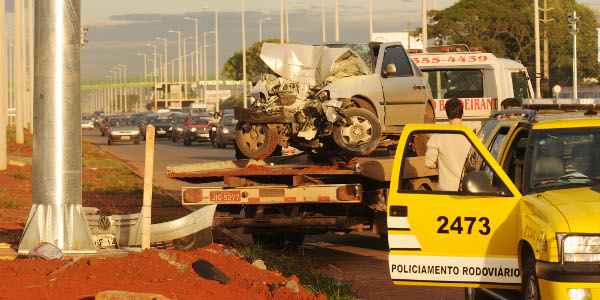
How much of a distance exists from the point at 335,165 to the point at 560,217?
7.90m

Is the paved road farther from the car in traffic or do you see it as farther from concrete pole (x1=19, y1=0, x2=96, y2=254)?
the car in traffic

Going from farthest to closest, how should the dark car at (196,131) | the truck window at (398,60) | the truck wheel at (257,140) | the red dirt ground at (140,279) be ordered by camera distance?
the dark car at (196,131), the truck window at (398,60), the truck wheel at (257,140), the red dirt ground at (140,279)

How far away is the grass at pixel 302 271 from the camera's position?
40.6ft

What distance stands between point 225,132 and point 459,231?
50.3m

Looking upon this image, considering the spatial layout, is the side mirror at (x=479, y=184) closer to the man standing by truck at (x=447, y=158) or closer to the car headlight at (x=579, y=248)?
the car headlight at (x=579, y=248)

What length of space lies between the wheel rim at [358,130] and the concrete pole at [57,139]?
12.1 feet

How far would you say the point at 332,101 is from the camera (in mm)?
16938

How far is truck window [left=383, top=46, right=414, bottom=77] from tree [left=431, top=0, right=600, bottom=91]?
2177 inches

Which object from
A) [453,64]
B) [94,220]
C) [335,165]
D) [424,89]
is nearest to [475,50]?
[453,64]

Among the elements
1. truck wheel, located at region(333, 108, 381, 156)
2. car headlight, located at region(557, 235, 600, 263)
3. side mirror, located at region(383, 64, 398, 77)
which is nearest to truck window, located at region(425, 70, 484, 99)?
side mirror, located at region(383, 64, 398, 77)

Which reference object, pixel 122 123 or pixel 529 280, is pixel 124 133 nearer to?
pixel 122 123

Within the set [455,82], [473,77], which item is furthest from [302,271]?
[473,77]

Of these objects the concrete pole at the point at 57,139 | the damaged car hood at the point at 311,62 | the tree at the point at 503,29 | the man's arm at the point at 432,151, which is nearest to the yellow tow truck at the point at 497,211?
the man's arm at the point at 432,151

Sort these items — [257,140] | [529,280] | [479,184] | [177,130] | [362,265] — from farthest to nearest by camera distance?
[177,130]
[257,140]
[362,265]
[479,184]
[529,280]
